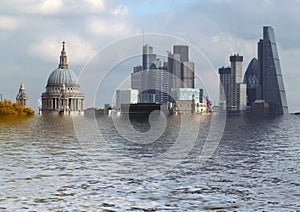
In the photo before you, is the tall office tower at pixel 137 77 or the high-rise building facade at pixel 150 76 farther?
the high-rise building facade at pixel 150 76

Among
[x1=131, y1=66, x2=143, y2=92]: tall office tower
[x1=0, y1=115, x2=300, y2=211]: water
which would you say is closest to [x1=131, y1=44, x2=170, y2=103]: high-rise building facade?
[x1=131, y1=66, x2=143, y2=92]: tall office tower

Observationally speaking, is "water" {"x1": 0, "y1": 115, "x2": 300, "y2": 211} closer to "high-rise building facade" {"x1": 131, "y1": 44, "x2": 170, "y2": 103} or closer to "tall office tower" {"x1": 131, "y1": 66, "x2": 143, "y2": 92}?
"tall office tower" {"x1": 131, "y1": 66, "x2": 143, "y2": 92}

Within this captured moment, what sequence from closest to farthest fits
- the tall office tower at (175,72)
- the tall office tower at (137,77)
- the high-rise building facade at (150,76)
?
the tall office tower at (137,77), the high-rise building facade at (150,76), the tall office tower at (175,72)

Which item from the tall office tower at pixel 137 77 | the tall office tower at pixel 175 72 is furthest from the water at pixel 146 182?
the tall office tower at pixel 175 72

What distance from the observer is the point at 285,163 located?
40.9 m

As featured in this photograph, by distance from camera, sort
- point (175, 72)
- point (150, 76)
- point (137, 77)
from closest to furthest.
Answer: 1. point (137, 77)
2. point (150, 76)
3. point (175, 72)

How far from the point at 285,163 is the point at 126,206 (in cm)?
2060

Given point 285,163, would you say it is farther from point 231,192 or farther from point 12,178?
point 12,178

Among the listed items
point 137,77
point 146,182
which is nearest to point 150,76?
point 137,77

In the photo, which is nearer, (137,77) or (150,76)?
(137,77)

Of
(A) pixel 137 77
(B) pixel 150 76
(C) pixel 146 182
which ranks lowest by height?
(C) pixel 146 182

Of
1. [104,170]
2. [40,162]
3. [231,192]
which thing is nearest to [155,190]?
[231,192]

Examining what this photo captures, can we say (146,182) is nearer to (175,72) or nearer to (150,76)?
(150,76)

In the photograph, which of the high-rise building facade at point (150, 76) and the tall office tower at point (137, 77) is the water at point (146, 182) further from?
the high-rise building facade at point (150, 76)
